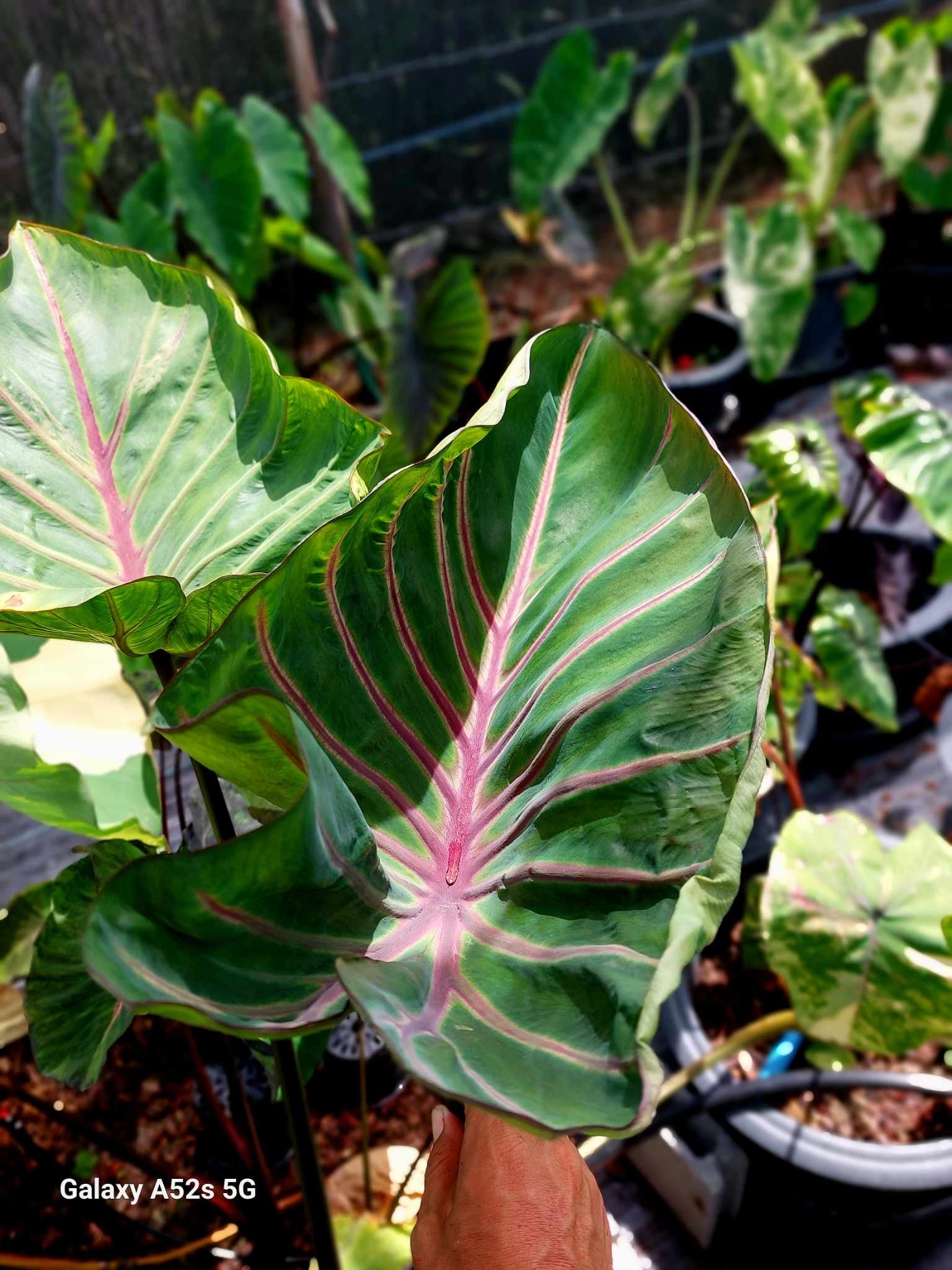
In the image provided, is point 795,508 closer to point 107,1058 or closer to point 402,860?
point 402,860

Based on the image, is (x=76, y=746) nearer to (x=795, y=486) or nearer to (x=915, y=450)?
(x=795, y=486)

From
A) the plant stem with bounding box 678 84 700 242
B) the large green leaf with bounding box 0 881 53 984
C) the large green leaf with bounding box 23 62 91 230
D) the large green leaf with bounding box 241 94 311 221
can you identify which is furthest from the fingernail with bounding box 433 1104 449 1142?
the plant stem with bounding box 678 84 700 242

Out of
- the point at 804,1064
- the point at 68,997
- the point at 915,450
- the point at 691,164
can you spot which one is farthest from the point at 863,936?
the point at 691,164

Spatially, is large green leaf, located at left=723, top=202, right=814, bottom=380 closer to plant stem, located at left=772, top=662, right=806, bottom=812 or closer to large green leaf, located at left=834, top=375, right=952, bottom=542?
large green leaf, located at left=834, top=375, right=952, bottom=542

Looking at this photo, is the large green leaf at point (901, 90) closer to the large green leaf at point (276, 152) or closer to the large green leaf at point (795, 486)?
the large green leaf at point (276, 152)

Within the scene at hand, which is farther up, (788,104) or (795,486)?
(788,104)
